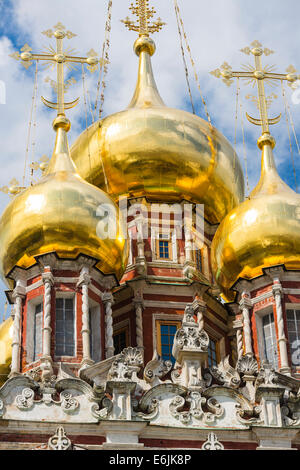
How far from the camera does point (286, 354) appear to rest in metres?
38.2

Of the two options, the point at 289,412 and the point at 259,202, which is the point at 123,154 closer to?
the point at 259,202

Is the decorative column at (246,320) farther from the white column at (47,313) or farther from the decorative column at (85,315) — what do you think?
the white column at (47,313)

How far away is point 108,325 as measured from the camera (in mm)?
38969

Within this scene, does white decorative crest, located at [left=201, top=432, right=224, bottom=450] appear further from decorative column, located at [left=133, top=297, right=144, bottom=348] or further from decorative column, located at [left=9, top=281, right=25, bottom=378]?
decorative column, located at [left=133, top=297, right=144, bottom=348]

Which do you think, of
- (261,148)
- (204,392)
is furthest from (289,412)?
(261,148)

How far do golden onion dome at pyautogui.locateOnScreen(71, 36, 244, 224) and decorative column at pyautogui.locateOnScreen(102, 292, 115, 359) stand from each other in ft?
18.3

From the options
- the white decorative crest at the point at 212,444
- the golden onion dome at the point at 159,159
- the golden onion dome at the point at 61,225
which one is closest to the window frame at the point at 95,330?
the golden onion dome at the point at 61,225

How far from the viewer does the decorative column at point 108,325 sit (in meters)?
38.5

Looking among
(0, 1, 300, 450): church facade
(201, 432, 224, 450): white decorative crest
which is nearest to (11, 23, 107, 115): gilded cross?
(0, 1, 300, 450): church facade

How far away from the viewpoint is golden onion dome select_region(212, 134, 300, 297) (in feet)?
130

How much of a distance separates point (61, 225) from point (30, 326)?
2.77 m
